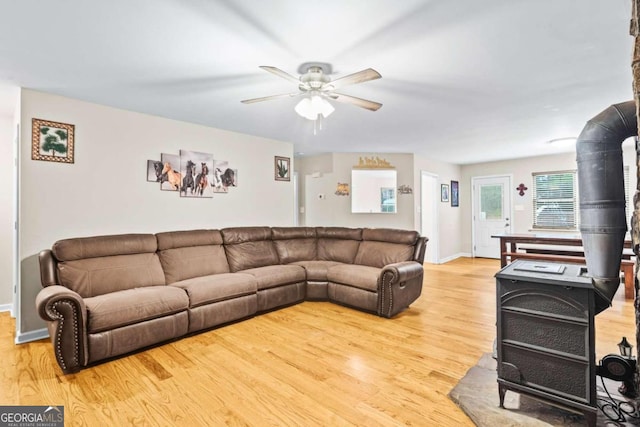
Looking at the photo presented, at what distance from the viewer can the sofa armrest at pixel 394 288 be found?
135 inches

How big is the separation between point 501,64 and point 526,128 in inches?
94.7

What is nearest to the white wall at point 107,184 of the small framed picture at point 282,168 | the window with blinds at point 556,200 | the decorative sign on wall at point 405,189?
the small framed picture at point 282,168

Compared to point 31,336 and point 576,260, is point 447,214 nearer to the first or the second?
point 576,260

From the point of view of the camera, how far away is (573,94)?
3.07m

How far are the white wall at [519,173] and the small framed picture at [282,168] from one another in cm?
478

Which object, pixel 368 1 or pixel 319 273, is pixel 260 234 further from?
pixel 368 1

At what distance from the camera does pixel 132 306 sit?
262 centimetres

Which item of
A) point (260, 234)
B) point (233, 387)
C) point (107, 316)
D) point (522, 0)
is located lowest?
point (233, 387)

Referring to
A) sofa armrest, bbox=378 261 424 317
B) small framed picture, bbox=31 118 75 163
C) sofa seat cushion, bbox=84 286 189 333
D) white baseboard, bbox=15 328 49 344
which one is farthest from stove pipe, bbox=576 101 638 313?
white baseboard, bbox=15 328 49 344

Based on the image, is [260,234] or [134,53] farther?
[260,234]

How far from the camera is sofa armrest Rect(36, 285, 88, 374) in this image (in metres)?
2.26

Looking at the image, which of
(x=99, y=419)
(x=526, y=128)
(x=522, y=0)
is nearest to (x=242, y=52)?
(x=522, y=0)

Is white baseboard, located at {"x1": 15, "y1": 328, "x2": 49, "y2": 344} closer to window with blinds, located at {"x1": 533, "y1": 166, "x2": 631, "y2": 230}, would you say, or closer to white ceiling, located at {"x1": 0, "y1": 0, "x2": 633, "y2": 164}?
white ceiling, located at {"x1": 0, "y1": 0, "x2": 633, "y2": 164}

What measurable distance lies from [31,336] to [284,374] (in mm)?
2551
